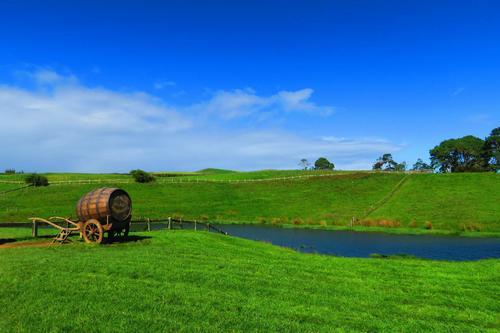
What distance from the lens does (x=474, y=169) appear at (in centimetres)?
10756

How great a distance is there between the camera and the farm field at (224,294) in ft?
31.6

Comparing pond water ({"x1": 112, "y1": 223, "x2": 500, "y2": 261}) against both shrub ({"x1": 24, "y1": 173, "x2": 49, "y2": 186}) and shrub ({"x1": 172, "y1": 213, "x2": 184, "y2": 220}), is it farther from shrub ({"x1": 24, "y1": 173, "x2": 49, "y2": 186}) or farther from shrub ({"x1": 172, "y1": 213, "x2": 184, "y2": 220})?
shrub ({"x1": 24, "y1": 173, "x2": 49, "y2": 186})

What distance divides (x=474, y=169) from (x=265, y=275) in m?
110

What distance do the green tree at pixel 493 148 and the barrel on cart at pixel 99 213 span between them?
12549 centimetres

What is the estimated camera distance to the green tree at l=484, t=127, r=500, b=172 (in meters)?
119

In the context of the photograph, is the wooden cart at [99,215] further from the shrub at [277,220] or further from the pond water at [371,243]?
the shrub at [277,220]

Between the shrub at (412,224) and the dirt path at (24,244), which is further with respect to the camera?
the shrub at (412,224)

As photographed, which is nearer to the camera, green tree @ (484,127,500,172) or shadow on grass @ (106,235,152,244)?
shadow on grass @ (106,235,152,244)

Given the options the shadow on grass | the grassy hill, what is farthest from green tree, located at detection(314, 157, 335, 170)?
the shadow on grass

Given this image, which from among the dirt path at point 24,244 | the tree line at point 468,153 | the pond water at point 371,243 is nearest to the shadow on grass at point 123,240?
the dirt path at point 24,244

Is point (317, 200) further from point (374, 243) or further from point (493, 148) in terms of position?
point (493, 148)

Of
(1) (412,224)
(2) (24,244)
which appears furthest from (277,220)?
(2) (24,244)

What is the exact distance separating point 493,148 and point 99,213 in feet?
425

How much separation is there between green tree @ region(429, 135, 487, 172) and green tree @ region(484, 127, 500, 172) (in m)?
1.37
